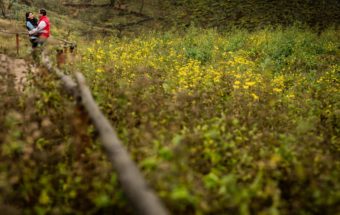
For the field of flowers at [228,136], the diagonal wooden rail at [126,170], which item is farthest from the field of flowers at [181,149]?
the diagonal wooden rail at [126,170]

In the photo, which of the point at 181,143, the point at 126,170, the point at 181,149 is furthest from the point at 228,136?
the point at 126,170

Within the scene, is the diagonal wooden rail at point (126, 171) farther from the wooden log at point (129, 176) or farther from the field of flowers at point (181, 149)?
the field of flowers at point (181, 149)

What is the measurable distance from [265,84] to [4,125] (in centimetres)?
692

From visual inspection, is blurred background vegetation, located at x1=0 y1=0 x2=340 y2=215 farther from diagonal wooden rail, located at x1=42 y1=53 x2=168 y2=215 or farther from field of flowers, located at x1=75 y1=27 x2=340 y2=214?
diagonal wooden rail, located at x1=42 y1=53 x2=168 y2=215

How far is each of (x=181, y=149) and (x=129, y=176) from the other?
91 cm

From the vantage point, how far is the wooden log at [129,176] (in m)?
3.44

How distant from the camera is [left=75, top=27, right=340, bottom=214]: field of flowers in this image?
14.7 feet

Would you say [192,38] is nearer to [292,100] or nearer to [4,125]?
[292,100]

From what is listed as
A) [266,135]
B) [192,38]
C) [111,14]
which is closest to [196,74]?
[266,135]

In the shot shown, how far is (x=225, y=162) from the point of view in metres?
6.02

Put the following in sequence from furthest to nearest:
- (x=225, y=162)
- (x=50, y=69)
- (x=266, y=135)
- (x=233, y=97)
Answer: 1. (x=233, y=97)
2. (x=50, y=69)
3. (x=266, y=135)
4. (x=225, y=162)

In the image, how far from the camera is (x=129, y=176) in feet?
12.5

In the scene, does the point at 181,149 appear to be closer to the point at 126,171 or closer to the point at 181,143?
the point at 181,143

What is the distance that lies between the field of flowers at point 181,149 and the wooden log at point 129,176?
1.29ft
